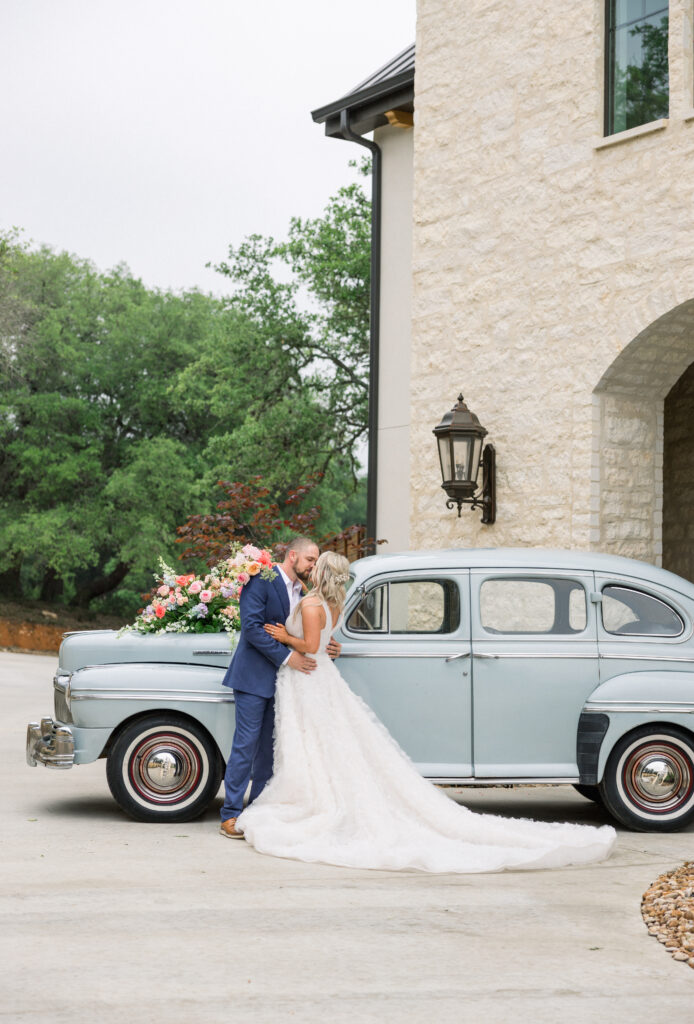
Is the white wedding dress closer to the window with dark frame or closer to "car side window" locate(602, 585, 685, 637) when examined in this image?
"car side window" locate(602, 585, 685, 637)

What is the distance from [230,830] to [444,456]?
5684mm

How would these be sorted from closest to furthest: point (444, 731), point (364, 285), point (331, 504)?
point (444, 731)
point (364, 285)
point (331, 504)

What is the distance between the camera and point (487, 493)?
12805 millimetres

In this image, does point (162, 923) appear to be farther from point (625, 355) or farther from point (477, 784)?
point (625, 355)

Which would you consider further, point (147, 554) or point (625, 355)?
point (147, 554)

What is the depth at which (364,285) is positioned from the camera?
2902cm

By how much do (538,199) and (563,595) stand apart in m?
5.23

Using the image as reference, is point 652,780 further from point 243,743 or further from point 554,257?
point 554,257

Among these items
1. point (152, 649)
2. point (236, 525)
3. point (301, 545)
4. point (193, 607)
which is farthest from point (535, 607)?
point (236, 525)

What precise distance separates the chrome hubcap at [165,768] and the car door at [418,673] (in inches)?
43.9

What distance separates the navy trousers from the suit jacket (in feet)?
0.26

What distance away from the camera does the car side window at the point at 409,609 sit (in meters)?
8.56

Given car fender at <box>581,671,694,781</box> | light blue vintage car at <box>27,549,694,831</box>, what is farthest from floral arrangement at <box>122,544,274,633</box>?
car fender at <box>581,671,694,781</box>

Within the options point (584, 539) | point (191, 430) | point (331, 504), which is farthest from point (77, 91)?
point (584, 539)
